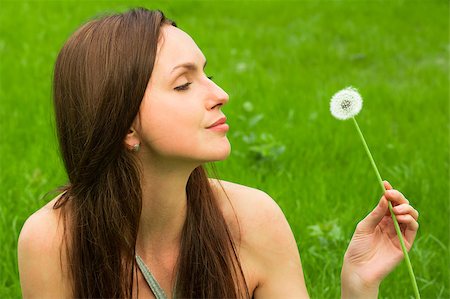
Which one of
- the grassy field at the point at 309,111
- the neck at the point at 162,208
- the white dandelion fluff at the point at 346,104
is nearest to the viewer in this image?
the white dandelion fluff at the point at 346,104

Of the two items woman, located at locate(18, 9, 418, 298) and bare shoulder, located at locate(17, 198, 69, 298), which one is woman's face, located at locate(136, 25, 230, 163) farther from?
bare shoulder, located at locate(17, 198, 69, 298)

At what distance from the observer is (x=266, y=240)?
86.5 inches

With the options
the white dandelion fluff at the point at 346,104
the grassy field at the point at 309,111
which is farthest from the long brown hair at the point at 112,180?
the grassy field at the point at 309,111

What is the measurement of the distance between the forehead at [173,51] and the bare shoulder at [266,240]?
0.43m

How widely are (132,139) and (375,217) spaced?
636mm

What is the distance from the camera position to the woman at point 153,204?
192 centimetres

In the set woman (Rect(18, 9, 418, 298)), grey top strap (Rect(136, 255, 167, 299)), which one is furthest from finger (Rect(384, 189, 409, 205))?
grey top strap (Rect(136, 255, 167, 299))

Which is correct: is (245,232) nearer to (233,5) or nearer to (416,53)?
(416,53)

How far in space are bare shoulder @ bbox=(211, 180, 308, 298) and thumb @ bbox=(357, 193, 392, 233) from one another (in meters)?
0.31

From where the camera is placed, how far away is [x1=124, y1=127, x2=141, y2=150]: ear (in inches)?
77.8

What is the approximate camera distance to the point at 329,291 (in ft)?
8.71

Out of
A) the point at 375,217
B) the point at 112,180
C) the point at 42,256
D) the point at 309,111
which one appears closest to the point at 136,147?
the point at 112,180

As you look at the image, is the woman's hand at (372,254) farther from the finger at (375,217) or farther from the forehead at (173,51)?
the forehead at (173,51)

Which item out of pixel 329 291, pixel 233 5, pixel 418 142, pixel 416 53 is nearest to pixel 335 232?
pixel 329 291
